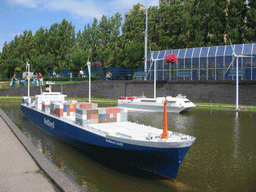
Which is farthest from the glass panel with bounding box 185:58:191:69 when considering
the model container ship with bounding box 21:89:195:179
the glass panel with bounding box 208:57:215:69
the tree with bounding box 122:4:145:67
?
the model container ship with bounding box 21:89:195:179

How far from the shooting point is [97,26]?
75.5 metres

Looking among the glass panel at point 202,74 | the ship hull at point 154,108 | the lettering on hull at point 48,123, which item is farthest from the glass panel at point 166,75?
the lettering on hull at point 48,123

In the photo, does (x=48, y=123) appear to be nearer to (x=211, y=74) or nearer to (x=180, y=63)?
(x=211, y=74)

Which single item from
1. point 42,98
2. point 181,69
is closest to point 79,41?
point 181,69

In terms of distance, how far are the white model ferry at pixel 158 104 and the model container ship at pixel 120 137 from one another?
2028cm

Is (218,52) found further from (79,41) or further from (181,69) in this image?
(79,41)

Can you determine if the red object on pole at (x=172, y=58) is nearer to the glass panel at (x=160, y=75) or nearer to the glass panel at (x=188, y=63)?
the glass panel at (x=188, y=63)

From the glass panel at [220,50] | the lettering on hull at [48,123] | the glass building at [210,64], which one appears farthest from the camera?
the glass panel at [220,50]

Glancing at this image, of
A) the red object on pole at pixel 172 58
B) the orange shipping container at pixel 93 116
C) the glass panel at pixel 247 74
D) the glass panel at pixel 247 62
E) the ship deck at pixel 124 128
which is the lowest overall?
the ship deck at pixel 124 128

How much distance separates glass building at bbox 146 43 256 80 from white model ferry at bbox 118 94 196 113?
9.44 m

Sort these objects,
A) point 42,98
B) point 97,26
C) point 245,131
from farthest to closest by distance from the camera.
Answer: point 97,26 → point 42,98 → point 245,131

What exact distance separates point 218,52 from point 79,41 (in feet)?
137

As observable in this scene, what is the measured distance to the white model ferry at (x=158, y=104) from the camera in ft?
129

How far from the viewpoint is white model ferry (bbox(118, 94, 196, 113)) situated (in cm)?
3941
